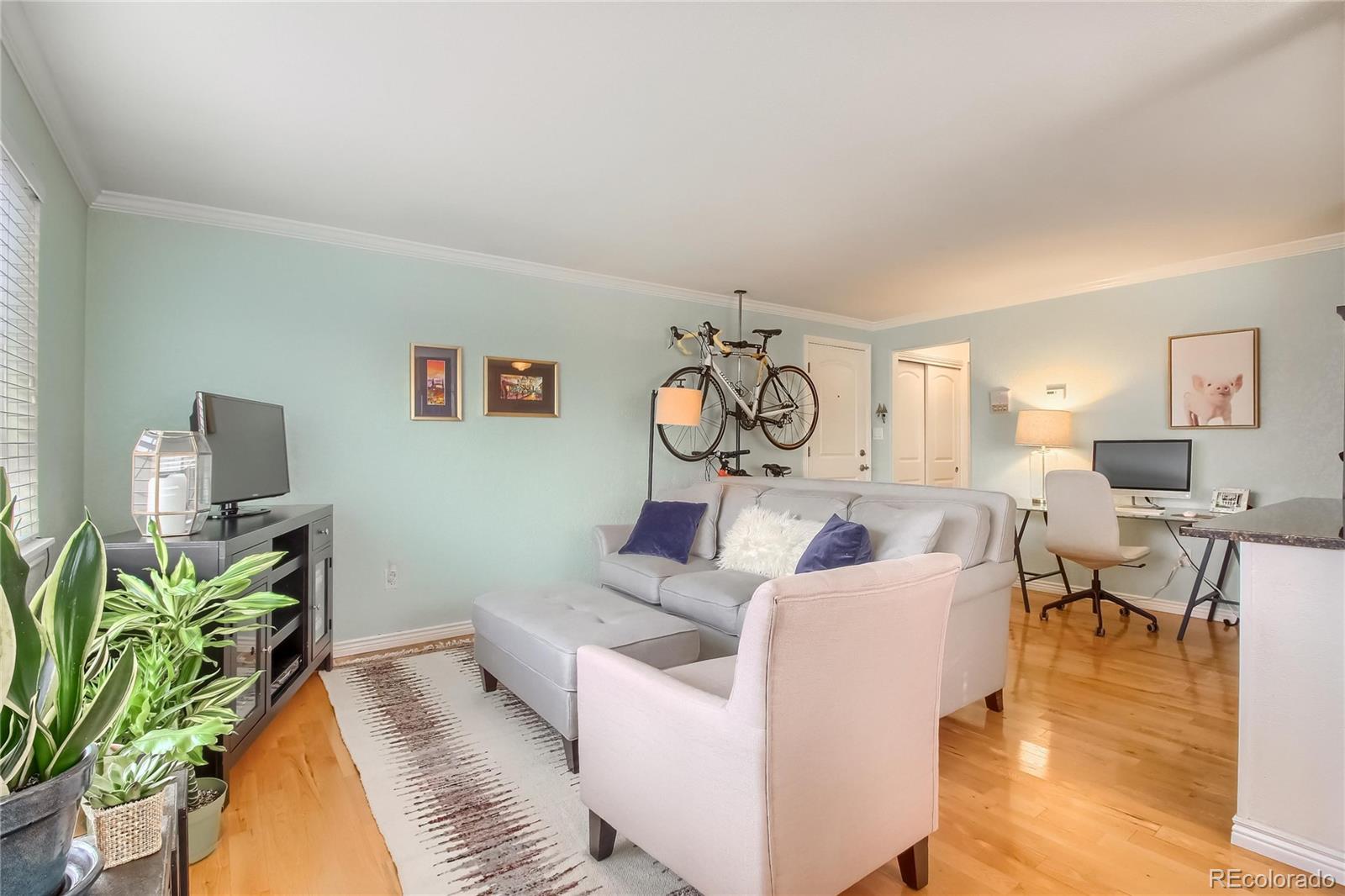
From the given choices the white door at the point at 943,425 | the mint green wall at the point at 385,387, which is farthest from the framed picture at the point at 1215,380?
the mint green wall at the point at 385,387

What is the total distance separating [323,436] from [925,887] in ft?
11.2

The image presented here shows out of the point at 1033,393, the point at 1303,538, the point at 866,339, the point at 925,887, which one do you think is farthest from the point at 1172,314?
the point at 925,887

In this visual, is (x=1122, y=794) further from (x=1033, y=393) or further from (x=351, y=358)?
(x=351, y=358)

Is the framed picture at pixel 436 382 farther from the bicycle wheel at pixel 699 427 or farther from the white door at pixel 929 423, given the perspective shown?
the white door at pixel 929 423

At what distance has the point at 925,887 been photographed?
5.42 ft

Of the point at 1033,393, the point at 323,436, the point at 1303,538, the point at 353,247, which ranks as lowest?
the point at 1303,538

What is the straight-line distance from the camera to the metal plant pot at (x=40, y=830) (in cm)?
64

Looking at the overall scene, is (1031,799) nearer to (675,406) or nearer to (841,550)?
(841,550)

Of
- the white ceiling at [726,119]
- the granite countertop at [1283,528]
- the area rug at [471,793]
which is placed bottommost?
the area rug at [471,793]

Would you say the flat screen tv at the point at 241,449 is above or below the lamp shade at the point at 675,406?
below

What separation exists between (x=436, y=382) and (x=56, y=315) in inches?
66.6

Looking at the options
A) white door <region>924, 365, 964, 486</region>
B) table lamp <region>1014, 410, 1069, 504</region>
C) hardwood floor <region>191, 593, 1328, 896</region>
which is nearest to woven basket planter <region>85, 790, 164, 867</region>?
hardwood floor <region>191, 593, 1328, 896</region>

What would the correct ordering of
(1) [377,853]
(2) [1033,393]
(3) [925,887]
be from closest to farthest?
(3) [925,887] < (1) [377,853] < (2) [1033,393]

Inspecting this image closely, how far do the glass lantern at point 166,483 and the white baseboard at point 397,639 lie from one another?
1.61 meters
